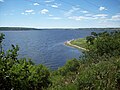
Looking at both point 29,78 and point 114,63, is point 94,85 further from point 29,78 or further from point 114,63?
point 29,78

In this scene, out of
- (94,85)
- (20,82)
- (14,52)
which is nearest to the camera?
(94,85)

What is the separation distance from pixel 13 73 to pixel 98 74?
9.31ft

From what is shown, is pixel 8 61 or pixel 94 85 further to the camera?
pixel 8 61

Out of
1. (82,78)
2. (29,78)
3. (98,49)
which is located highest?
(82,78)

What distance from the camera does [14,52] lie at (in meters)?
7.70

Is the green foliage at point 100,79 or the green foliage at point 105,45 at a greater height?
the green foliage at point 100,79

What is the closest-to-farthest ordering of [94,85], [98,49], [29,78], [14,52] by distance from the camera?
[94,85], [14,52], [29,78], [98,49]

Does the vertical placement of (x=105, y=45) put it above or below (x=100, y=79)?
below

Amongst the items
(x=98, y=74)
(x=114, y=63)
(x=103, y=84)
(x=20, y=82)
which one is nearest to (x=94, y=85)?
(x=103, y=84)

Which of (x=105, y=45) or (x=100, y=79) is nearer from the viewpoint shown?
(x=100, y=79)

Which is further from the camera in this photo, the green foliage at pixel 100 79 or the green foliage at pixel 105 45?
the green foliage at pixel 105 45

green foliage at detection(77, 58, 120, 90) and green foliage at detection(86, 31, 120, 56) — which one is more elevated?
green foliage at detection(77, 58, 120, 90)

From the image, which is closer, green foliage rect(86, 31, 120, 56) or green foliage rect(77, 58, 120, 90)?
green foliage rect(77, 58, 120, 90)

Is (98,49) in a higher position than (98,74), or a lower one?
lower
